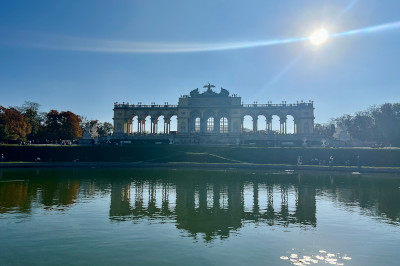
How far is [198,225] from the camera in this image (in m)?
17.6

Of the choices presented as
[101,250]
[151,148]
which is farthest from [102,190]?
[151,148]

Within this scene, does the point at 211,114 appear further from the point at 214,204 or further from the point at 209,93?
the point at 214,204

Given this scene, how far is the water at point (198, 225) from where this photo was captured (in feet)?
42.1

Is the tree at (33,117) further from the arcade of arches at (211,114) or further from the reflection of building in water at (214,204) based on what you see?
the reflection of building in water at (214,204)

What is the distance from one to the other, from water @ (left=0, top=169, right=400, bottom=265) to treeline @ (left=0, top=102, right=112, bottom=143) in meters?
54.8

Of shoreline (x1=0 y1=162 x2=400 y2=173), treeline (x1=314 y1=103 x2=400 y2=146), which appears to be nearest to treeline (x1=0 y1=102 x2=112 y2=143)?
shoreline (x1=0 y1=162 x2=400 y2=173)

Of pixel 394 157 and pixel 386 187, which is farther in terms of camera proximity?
pixel 394 157

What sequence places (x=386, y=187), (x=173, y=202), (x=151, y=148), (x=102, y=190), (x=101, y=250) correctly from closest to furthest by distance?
(x=101, y=250) → (x=173, y=202) → (x=102, y=190) → (x=386, y=187) → (x=151, y=148)

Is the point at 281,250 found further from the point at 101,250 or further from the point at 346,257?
the point at 101,250

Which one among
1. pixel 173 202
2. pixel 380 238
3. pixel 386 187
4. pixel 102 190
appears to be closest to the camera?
pixel 380 238

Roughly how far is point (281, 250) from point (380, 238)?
17.7ft

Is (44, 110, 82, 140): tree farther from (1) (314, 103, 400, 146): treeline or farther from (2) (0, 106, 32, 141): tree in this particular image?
(1) (314, 103, 400, 146): treeline

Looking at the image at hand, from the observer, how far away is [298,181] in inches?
1426

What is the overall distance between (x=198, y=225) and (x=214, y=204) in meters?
5.84
